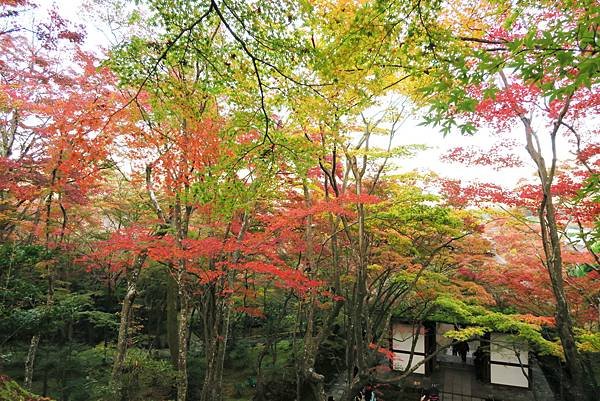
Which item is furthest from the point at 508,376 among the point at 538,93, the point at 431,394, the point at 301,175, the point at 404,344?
the point at 301,175

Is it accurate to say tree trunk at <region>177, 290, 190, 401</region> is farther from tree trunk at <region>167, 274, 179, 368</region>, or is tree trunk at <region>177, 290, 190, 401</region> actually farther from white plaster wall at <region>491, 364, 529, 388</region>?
white plaster wall at <region>491, 364, 529, 388</region>

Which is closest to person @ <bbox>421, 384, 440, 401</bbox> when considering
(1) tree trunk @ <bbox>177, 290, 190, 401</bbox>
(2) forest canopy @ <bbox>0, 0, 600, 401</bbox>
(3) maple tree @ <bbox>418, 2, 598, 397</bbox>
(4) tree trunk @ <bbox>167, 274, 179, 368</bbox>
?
(2) forest canopy @ <bbox>0, 0, 600, 401</bbox>

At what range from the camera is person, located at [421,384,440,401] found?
39.5 ft

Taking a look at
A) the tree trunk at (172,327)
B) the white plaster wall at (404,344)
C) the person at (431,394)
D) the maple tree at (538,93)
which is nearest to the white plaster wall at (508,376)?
the person at (431,394)

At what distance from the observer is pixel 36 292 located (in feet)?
30.7

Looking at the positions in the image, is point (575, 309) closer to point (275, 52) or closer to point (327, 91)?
point (327, 91)

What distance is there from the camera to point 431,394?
12.4 m

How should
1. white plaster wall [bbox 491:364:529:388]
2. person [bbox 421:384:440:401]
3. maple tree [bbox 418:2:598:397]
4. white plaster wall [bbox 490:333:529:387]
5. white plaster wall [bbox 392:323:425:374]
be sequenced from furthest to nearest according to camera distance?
white plaster wall [bbox 392:323:425:374], white plaster wall [bbox 491:364:529:388], white plaster wall [bbox 490:333:529:387], person [bbox 421:384:440:401], maple tree [bbox 418:2:598:397]

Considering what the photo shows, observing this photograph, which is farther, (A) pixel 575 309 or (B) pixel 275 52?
(A) pixel 575 309

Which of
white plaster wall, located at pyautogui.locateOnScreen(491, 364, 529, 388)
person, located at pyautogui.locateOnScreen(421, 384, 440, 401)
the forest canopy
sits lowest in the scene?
person, located at pyautogui.locateOnScreen(421, 384, 440, 401)

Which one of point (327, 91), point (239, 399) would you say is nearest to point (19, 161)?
point (327, 91)

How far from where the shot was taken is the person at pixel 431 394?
1205cm

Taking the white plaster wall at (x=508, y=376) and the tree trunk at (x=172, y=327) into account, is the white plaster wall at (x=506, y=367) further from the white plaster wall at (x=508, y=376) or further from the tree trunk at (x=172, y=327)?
the tree trunk at (x=172, y=327)

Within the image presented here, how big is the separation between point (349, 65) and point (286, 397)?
1287 cm
